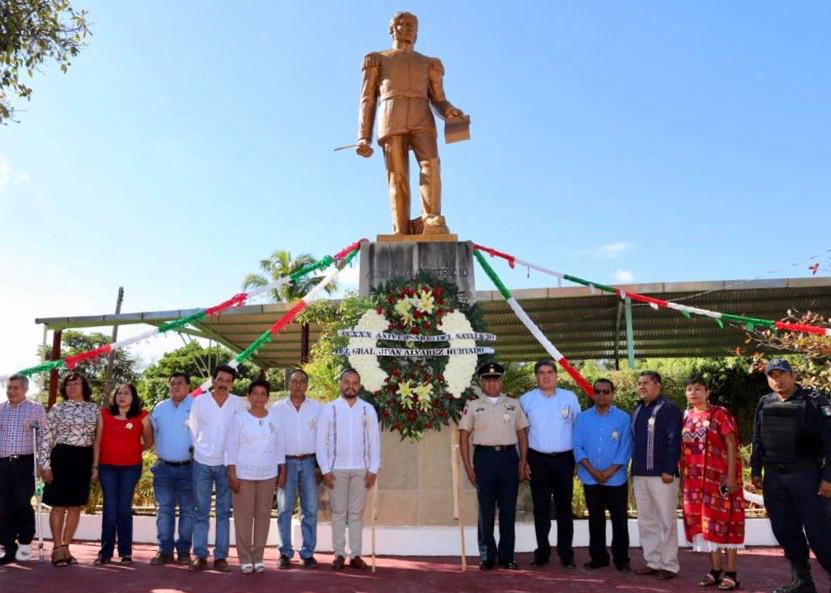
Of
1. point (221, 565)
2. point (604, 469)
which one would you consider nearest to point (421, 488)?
point (604, 469)

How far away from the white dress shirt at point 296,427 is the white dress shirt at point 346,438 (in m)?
0.19

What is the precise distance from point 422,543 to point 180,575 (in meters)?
2.10

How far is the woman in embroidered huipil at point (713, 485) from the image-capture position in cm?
477

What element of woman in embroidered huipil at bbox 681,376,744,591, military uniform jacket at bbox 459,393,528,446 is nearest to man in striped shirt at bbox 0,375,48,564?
military uniform jacket at bbox 459,393,528,446

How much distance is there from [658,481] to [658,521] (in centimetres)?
30

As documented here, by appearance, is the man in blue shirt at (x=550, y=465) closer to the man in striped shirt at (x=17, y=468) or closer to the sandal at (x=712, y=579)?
the sandal at (x=712, y=579)

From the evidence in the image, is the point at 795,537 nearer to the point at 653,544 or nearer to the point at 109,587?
the point at 653,544

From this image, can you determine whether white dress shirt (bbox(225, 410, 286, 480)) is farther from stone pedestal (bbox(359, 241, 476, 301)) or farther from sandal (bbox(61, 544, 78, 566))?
stone pedestal (bbox(359, 241, 476, 301))

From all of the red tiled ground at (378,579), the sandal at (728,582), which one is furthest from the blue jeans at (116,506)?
the sandal at (728,582)

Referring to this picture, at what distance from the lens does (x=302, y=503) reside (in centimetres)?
560

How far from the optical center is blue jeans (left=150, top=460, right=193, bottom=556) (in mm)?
5570

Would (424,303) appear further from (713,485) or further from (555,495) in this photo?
(713,485)

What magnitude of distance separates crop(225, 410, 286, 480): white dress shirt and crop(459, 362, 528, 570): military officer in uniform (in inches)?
59.7

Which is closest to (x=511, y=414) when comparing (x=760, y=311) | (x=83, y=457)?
(x=83, y=457)
